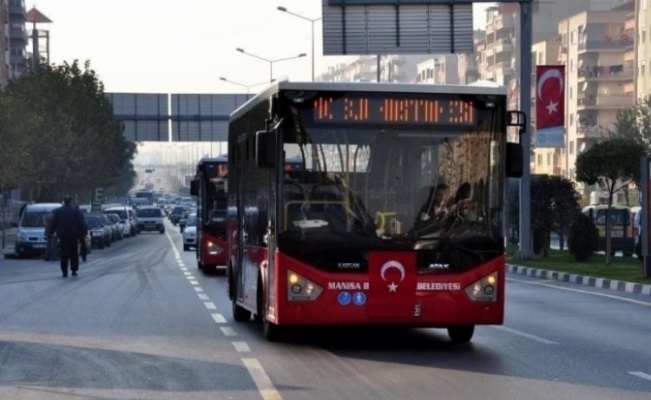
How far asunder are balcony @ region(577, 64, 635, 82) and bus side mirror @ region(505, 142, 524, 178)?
103 meters

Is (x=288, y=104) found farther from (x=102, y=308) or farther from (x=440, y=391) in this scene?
(x=102, y=308)

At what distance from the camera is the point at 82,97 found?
3671 inches

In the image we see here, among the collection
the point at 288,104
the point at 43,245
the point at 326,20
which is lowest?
the point at 43,245

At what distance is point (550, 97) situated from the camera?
128ft

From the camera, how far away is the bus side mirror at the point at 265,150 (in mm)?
15281

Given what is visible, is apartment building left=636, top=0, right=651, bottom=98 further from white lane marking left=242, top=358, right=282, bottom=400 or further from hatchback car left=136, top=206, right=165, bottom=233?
white lane marking left=242, top=358, right=282, bottom=400

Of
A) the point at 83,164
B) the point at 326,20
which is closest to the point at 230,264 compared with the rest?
the point at 326,20

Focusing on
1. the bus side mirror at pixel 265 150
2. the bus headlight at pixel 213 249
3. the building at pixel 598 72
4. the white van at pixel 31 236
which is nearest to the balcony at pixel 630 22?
the building at pixel 598 72

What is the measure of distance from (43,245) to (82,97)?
143 ft

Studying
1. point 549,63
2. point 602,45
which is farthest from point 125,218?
point 549,63

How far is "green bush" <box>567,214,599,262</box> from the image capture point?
39.8 meters

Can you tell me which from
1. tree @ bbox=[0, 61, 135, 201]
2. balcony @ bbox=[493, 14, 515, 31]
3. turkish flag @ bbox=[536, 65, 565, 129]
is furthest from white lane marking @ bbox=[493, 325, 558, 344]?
balcony @ bbox=[493, 14, 515, 31]

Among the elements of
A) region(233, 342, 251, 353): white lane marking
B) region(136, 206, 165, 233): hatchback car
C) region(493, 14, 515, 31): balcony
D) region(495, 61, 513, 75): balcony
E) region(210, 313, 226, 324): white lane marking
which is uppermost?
region(493, 14, 515, 31): balcony

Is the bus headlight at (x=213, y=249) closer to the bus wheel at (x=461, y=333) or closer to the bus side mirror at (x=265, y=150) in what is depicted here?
the bus wheel at (x=461, y=333)
